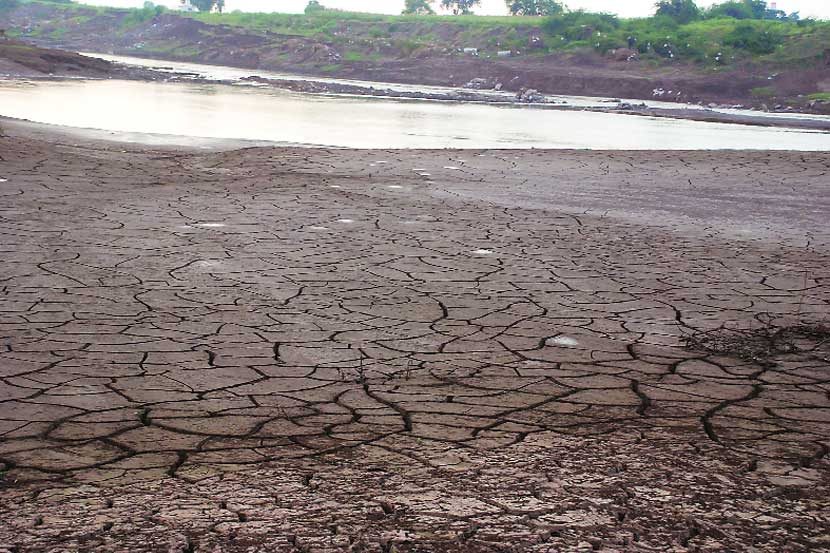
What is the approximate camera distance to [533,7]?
83.6m

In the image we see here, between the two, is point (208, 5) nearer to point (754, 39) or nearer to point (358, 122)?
point (754, 39)

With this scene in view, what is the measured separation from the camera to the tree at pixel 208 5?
109m

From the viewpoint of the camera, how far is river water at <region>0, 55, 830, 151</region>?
1803cm

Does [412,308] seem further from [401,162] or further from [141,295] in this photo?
[401,162]

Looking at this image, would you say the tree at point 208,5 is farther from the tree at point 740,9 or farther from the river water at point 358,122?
the river water at point 358,122

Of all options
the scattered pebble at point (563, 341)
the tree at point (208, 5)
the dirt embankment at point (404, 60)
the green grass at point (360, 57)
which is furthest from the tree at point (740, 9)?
the scattered pebble at point (563, 341)

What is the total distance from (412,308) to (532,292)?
918mm

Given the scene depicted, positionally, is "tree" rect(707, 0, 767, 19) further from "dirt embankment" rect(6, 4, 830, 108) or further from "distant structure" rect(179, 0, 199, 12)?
"distant structure" rect(179, 0, 199, 12)

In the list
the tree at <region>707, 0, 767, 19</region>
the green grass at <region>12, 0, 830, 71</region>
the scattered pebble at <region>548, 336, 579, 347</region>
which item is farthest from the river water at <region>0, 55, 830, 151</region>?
the tree at <region>707, 0, 767, 19</region>

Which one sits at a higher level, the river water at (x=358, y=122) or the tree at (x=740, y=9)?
Answer: the tree at (x=740, y=9)

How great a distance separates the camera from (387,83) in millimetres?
47469

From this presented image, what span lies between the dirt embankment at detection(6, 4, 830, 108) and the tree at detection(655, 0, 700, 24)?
969 cm

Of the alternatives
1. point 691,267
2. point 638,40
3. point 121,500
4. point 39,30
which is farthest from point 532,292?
point 39,30

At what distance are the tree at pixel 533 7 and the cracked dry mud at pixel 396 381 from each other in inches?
3000
